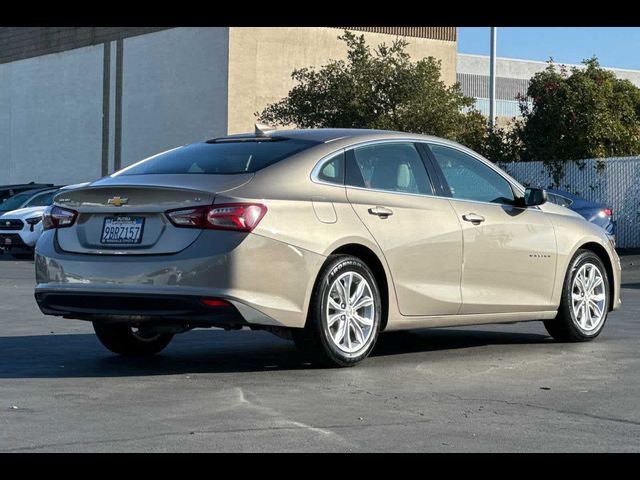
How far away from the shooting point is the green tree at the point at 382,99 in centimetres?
3869

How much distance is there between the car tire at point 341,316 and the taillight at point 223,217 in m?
0.67

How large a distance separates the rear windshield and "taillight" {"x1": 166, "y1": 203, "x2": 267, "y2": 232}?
509 mm

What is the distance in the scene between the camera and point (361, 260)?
28.3 ft

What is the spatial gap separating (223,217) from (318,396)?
1343 millimetres

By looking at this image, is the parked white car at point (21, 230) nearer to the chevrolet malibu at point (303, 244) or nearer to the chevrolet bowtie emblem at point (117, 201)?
the chevrolet malibu at point (303, 244)

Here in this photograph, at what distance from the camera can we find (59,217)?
8.52 m

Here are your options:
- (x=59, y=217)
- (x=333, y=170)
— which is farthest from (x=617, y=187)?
(x=59, y=217)

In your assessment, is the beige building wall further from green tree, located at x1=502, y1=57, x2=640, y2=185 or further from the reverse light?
the reverse light

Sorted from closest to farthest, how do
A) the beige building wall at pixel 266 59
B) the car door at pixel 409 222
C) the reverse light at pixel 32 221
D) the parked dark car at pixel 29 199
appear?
the car door at pixel 409 222 < the reverse light at pixel 32 221 < the parked dark car at pixel 29 199 < the beige building wall at pixel 266 59

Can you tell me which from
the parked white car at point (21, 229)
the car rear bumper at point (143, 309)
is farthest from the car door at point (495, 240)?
the parked white car at point (21, 229)

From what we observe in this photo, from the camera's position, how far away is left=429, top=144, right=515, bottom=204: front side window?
31.3ft
